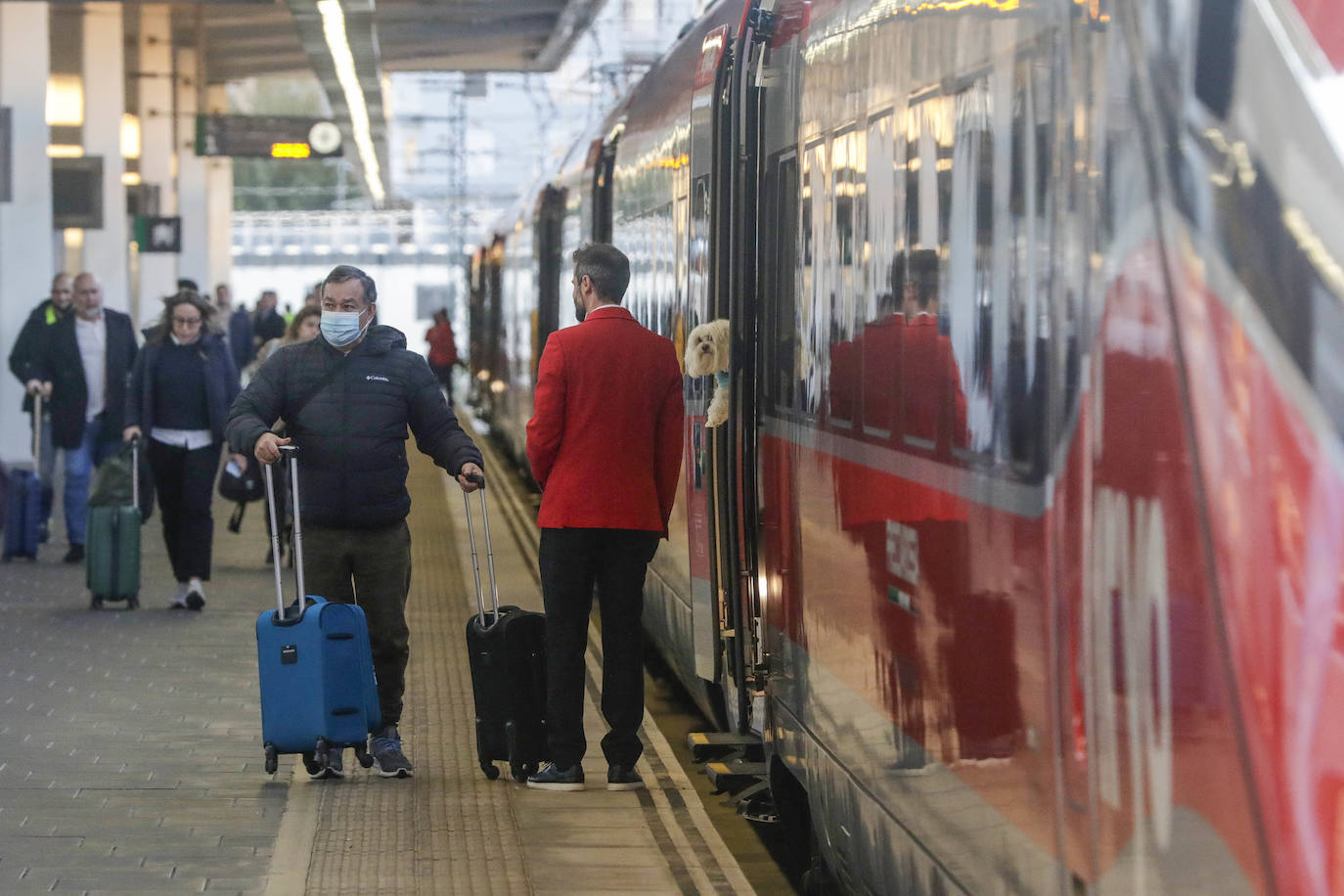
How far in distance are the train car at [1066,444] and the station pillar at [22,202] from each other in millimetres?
12540

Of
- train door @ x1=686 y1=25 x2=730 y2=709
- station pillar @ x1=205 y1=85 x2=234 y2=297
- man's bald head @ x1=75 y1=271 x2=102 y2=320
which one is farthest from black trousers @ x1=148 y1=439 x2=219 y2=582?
station pillar @ x1=205 y1=85 x2=234 y2=297

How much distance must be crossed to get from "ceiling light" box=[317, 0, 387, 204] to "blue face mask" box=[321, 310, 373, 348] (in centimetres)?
1226

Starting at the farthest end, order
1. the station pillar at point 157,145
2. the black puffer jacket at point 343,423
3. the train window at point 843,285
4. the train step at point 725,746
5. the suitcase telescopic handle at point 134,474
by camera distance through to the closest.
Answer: the station pillar at point 157,145 < the suitcase telescopic handle at point 134,474 < the train step at point 725,746 < the black puffer jacket at point 343,423 < the train window at point 843,285

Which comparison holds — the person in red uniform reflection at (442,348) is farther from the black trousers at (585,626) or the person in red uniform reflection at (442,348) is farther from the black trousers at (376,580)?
the black trousers at (585,626)

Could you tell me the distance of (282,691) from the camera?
6.61 m

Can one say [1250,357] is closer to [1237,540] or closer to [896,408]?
[1237,540]

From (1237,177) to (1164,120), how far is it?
201 mm

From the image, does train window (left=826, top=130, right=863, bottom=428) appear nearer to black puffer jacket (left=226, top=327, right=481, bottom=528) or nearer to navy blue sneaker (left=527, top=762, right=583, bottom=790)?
black puffer jacket (left=226, top=327, right=481, bottom=528)

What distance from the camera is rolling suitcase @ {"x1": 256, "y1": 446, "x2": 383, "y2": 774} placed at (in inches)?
258

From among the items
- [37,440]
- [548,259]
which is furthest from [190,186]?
[37,440]

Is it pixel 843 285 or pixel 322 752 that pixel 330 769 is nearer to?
pixel 322 752

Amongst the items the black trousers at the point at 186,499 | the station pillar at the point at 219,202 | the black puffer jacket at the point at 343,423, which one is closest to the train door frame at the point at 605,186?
the black trousers at the point at 186,499

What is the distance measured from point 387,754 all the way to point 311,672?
21.0 inches

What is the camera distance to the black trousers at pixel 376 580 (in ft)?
22.3
